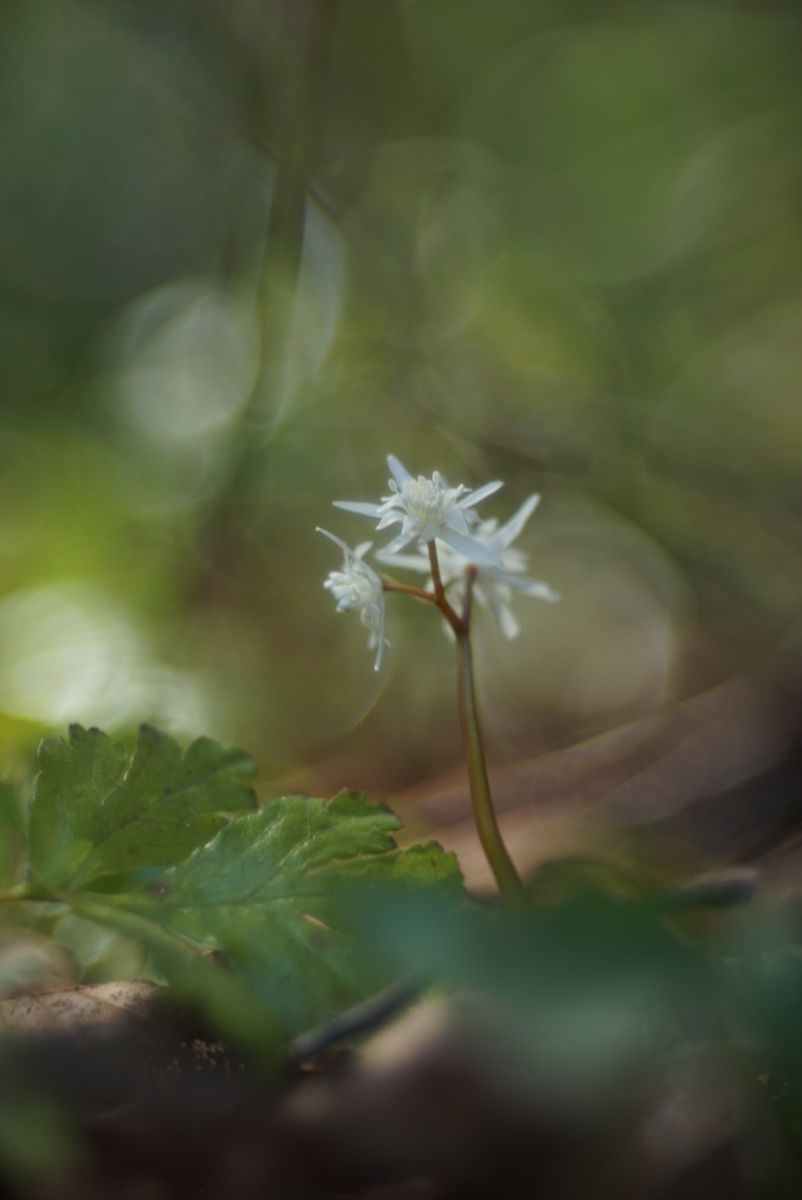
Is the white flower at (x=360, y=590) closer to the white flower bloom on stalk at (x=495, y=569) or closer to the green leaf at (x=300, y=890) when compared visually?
the white flower bloom on stalk at (x=495, y=569)

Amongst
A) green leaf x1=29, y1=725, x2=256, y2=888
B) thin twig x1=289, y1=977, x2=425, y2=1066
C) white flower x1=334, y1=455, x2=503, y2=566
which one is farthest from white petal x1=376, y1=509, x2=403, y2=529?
thin twig x1=289, y1=977, x2=425, y2=1066

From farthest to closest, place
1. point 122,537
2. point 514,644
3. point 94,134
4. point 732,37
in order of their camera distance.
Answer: point 94,134 < point 732,37 < point 514,644 < point 122,537

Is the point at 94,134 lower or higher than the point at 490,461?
higher

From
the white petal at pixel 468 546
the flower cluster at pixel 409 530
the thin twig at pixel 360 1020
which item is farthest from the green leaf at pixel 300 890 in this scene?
the white petal at pixel 468 546

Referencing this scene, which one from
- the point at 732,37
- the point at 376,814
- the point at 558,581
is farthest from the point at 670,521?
the point at 376,814

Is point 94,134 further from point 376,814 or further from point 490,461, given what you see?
point 376,814

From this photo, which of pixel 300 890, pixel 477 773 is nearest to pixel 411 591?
pixel 477 773
